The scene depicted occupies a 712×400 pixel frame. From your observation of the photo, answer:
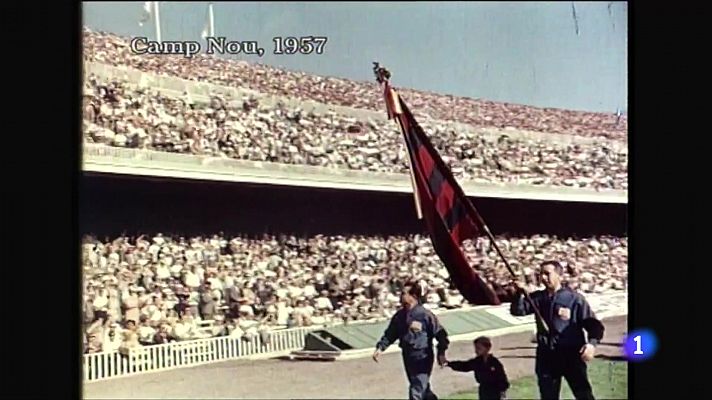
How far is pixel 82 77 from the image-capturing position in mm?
3213

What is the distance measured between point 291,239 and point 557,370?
0.77 metres

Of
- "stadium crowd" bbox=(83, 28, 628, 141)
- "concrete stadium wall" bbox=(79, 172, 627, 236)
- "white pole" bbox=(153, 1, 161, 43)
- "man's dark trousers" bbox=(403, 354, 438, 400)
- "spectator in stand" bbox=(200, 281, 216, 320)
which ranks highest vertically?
"white pole" bbox=(153, 1, 161, 43)

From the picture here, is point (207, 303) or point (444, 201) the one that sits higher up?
point (444, 201)

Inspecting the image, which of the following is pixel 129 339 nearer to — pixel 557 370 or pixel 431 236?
pixel 431 236

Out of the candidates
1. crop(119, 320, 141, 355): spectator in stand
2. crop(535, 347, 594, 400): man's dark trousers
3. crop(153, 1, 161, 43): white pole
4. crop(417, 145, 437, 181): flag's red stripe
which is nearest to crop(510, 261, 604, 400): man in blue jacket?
crop(535, 347, 594, 400): man's dark trousers

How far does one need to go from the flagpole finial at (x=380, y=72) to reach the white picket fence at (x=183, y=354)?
67cm

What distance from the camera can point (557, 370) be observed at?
3254 millimetres

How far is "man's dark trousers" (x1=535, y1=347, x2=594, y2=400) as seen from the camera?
3250 millimetres

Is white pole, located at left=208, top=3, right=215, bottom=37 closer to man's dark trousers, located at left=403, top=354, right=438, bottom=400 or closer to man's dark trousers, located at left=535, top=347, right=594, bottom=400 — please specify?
man's dark trousers, located at left=403, top=354, right=438, bottom=400

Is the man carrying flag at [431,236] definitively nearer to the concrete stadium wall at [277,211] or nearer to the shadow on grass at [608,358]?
the concrete stadium wall at [277,211]

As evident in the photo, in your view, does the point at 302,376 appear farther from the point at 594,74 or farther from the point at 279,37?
the point at 594,74

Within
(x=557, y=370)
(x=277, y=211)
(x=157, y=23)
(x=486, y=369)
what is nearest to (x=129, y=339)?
(x=277, y=211)
